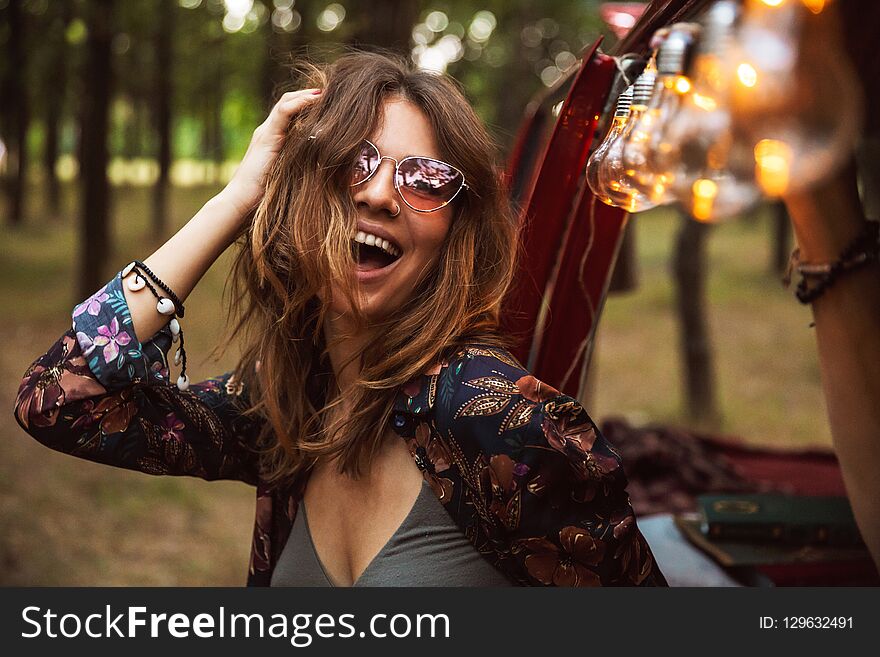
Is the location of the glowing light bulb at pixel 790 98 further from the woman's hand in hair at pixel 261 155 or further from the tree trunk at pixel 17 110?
the tree trunk at pixel 17 110

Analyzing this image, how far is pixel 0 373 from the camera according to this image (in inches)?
407

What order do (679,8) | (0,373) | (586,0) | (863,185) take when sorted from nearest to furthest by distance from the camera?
(679,8) → (863,185) → (0,373) → (586,0)

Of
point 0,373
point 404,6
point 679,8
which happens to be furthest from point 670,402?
point 679,8

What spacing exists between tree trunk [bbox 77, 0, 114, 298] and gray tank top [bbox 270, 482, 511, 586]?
9444 millimetres

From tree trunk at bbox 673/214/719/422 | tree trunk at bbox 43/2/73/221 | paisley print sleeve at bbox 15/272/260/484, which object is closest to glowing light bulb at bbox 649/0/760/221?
paisley print sleeve at bbox 15/272/260/484

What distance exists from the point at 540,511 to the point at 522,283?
2.90ft

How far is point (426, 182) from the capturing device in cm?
187

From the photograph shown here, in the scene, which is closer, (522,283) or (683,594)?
(683,594)

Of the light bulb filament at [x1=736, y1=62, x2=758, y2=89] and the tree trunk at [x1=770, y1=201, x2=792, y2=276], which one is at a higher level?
the light bulb filament at [x1=736, y1=62, x2=758, y2=89]

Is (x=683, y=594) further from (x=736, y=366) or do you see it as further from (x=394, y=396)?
(x=736, y=366)

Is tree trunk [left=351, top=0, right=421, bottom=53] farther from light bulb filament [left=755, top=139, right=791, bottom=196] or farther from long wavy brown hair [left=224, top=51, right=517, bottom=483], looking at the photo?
light bulb filament [left=755, top=139, right=791, bottom=196]

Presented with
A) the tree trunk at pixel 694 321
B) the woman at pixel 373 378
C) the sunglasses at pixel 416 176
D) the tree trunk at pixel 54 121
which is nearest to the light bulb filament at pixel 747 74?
the woman at pixel 373 378

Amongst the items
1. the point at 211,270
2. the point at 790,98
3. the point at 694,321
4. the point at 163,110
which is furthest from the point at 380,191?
the point at 163,110

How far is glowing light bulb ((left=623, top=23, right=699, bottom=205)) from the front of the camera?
41.8 inches
